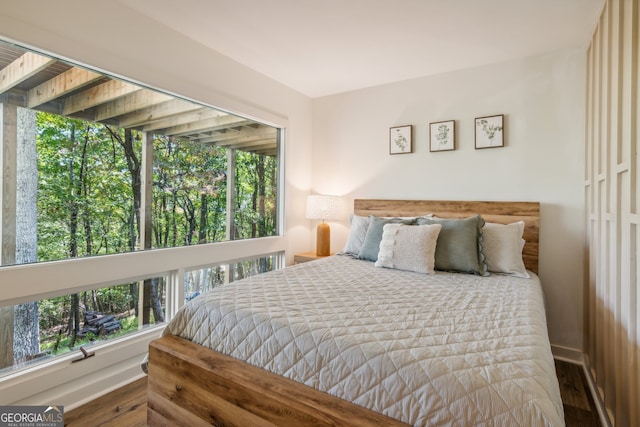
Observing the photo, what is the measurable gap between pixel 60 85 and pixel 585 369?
12.8ft

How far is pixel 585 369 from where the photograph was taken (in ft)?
7.62

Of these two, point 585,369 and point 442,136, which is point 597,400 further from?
point 442,136

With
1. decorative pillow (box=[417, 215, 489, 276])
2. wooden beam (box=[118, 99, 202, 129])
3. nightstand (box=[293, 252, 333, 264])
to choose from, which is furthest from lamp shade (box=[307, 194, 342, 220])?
wooden beam (box=[118, 99, 202, 129])

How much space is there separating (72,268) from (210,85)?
1.66m

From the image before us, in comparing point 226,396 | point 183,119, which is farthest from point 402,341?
point 183,119

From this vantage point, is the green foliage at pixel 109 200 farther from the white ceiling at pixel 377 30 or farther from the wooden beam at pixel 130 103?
the white ceiling at pixel 377 30

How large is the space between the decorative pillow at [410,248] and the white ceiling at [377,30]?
4.63ft

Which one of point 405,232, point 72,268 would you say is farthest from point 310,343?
point 72,268

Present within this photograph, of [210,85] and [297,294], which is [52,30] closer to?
[210,85]

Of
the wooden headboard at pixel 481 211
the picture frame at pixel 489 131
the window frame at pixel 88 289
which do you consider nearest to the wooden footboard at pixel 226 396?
the window frame at pixel 88 289

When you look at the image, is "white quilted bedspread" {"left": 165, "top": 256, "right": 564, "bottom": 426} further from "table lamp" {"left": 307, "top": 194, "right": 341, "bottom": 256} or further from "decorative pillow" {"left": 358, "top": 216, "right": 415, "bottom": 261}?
"table lamp" {"left": 307, "top": 194, "right": 341, "bottom": 256}

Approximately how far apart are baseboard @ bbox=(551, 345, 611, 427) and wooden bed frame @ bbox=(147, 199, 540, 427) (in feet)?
4.98

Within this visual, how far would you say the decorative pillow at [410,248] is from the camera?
2.27 meters

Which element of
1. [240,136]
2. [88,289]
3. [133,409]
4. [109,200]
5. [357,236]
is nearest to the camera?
[133,409]
